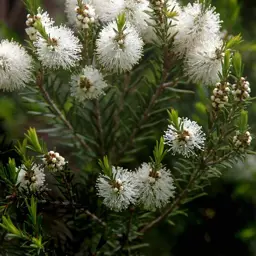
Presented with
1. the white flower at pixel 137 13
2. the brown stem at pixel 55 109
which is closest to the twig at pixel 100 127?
the brown stem at pixel 55 109

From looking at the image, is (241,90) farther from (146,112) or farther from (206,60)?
(146,112)

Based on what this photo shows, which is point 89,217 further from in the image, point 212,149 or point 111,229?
point 212,149

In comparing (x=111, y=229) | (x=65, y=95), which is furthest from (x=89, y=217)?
(x=65, y=95)

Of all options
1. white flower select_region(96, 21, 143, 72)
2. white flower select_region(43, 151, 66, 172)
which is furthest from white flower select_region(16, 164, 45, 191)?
white flower select_region(96, 21, 143, 72)

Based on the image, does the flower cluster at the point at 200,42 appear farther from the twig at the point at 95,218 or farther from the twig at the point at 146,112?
the twig at the point at 95,218

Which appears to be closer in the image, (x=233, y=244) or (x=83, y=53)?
(x=83, y=53)

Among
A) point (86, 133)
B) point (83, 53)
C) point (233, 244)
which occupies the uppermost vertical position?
point (83, 53)

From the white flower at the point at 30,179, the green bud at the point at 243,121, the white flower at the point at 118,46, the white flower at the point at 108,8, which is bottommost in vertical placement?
the white flower at the point at 30,179
